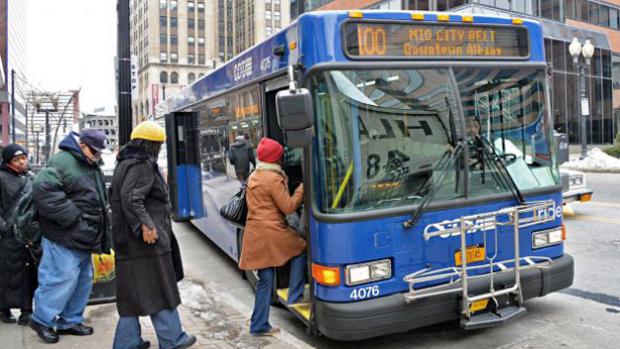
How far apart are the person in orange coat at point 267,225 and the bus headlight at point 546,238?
82.3 inches

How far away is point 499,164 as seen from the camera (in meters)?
4.82

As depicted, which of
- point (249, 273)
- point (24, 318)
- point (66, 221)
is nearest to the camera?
point (66, 221)

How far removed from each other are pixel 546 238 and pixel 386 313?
71.1 inches

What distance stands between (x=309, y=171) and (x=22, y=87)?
51013 millimetres

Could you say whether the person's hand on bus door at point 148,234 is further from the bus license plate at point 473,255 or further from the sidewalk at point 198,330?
the bus license plate at point 473,255

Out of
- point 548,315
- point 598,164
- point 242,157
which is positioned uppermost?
point 242,157

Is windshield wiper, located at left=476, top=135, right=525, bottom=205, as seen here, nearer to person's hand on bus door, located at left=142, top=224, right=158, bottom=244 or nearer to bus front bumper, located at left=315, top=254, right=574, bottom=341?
bus front bumper, located at left=315, top=254, right=574, bottom=341

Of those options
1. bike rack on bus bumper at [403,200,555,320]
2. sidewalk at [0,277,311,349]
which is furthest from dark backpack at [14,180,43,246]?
bike rack on bus bumper at [403,200,555,320]

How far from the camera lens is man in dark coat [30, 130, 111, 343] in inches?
177

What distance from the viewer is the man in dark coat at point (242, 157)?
645 centimetres

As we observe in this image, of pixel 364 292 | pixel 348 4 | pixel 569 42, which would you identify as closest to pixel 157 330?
pixel 364 292

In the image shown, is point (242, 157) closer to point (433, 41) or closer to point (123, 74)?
point (123, 74)

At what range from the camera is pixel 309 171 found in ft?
14.6

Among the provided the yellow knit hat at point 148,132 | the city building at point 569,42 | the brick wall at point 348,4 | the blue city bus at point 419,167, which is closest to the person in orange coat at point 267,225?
the blue city bus at point 419,167
